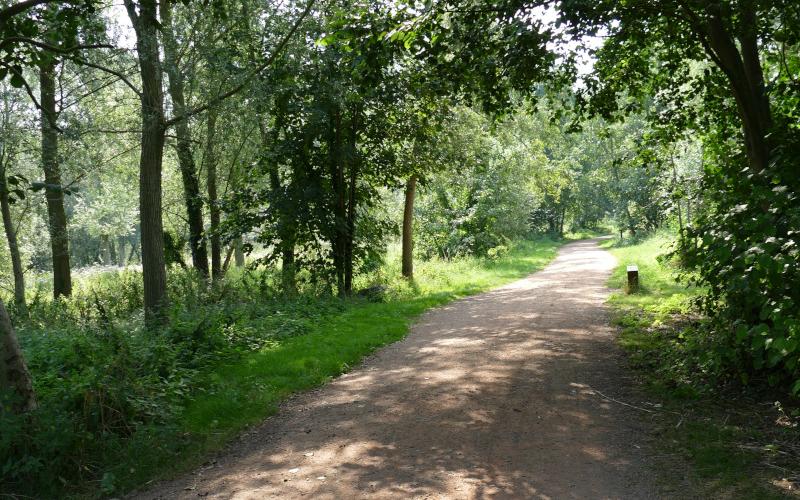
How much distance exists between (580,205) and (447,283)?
41.8 metres

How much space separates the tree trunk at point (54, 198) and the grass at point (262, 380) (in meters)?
8.34

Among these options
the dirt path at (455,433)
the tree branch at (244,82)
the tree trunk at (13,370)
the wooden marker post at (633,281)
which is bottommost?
the dirt path at (455,433)

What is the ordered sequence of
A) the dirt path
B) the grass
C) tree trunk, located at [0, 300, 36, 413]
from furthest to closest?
the grass
tree trunk, located at [0, 300, 36, 413]
the dirt path

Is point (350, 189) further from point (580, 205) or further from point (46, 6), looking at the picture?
point (580, 205)

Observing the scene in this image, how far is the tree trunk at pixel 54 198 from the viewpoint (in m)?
14.4

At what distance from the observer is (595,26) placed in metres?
6.93

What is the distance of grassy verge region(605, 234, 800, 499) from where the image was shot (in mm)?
4543

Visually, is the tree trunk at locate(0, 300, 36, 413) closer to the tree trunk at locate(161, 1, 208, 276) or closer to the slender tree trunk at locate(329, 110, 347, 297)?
the tree trunk at locate(161, 1, 208, 276)

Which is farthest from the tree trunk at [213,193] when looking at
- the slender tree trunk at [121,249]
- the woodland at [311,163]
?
the slender tree trunk at [121,249]

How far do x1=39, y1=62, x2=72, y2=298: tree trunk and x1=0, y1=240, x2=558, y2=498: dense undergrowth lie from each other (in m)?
3.40

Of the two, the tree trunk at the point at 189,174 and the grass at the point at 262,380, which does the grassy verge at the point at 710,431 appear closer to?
the grass at the point at 262,380

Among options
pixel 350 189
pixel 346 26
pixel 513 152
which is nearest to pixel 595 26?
pixel 346 26

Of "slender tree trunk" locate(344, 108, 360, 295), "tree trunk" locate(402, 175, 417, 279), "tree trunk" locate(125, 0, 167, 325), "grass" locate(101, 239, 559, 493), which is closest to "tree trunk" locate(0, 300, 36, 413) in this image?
"grass" locate(101, 239, 559, 493)

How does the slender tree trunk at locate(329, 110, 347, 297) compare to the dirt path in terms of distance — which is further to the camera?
the slender tree trunk at locate(329, 110, 347, 297)
